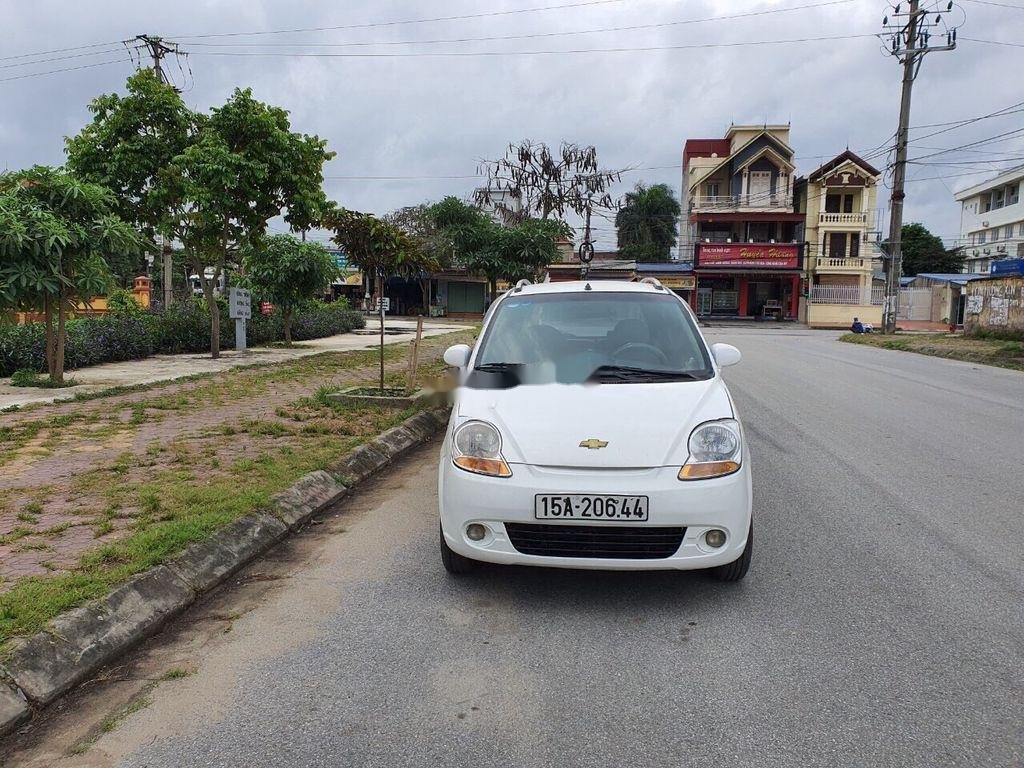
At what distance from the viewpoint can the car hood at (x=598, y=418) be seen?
373 centimetres

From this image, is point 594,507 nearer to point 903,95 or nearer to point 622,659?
point 622,659

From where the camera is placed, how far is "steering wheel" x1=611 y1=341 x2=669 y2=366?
4766 millimetres

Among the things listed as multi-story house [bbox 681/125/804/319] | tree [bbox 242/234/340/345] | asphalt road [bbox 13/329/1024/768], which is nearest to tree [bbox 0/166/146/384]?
asphalt road [bbox 13/329/1024/768]

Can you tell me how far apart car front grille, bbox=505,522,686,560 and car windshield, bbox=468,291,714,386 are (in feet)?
3.31

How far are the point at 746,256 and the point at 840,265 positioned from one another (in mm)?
6213

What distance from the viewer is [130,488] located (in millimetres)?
5508

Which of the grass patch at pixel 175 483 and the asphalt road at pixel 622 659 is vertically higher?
the grass patch at pixel 175 483

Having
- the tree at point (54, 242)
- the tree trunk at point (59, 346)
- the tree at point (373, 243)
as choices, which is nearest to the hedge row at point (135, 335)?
the tree trunk at point (59, 346)

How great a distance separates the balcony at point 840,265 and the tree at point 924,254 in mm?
21824

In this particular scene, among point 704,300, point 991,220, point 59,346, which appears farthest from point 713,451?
point 991,220

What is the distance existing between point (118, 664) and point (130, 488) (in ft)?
7.98

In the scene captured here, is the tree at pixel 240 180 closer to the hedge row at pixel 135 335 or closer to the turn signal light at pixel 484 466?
the hedge row at pixel 135 335

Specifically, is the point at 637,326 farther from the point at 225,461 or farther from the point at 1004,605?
the point at 225,461

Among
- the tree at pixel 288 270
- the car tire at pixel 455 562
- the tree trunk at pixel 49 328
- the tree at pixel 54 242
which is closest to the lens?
the car tire at pixel 455 562
